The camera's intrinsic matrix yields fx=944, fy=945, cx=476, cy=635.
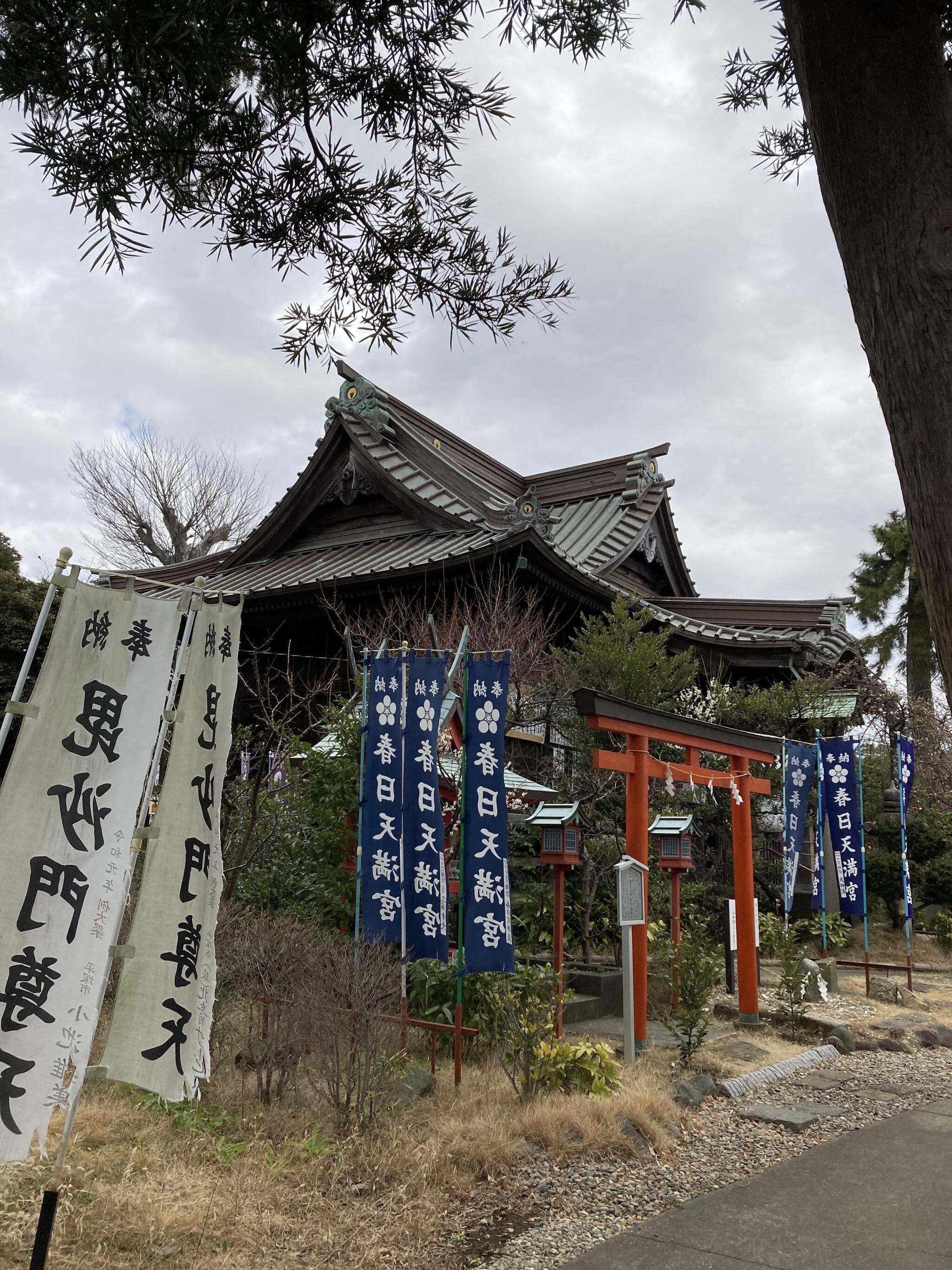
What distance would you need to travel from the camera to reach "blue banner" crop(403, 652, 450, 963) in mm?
6586

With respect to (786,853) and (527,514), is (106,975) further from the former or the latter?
(527,514)

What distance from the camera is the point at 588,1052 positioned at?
626cm

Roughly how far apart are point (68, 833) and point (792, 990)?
765 centimetres

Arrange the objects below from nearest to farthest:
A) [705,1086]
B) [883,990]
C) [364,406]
Result: [705,1086]
[883,990]
[364,406]

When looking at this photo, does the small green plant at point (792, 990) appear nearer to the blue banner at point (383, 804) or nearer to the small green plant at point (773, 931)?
the small green plant at point (773, 931)

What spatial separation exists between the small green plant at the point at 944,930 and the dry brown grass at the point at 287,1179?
11.3 meters

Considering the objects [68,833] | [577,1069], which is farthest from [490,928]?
[68,833]

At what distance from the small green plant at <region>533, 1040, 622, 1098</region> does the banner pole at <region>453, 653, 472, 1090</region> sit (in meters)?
0.51

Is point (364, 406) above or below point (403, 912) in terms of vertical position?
above

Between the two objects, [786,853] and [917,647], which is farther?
[917,647]

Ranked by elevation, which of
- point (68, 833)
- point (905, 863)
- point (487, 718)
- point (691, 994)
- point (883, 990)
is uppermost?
point (487, 718)

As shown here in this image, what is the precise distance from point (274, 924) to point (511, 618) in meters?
7.19

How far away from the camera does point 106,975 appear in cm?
350

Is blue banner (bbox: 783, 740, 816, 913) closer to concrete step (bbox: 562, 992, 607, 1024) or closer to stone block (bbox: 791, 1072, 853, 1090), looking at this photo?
concrete step (bbox: 562, 992, 607, 1024)
